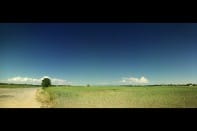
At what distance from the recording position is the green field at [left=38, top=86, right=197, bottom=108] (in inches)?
197

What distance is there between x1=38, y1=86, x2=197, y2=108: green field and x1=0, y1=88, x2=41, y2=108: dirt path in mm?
194

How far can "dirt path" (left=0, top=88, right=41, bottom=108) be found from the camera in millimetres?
4941

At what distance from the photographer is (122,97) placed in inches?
201

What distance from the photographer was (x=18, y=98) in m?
5.05

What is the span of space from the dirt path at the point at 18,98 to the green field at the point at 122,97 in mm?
194

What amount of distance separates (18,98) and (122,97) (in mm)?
1415

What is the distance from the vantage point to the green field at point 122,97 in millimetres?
5004

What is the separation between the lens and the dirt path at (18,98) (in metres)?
4.94

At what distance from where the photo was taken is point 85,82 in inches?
204
